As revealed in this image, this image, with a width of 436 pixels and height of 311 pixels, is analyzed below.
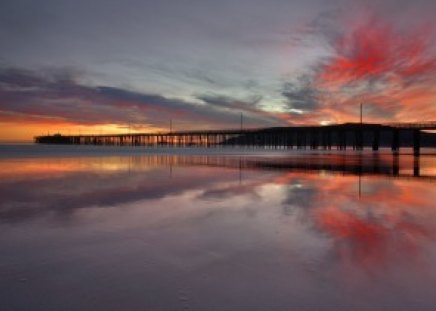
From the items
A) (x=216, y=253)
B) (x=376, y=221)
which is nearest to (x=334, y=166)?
(x=376, y=221)

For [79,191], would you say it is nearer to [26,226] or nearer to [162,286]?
[26,226]

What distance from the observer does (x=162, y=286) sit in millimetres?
3945

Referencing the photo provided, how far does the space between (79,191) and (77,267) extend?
760 centimetres

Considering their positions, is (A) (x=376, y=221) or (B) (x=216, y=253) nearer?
(B) (x=216, y=253)

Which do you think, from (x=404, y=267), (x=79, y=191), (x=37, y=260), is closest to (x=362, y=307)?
(x=404, y=267)

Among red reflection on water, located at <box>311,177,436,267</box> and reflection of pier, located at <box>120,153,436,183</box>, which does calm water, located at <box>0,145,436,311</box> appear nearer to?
red reflection on water, located at <box>311,177,436,267</box>

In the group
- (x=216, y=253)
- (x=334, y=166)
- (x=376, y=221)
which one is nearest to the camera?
(x=216, y=253)

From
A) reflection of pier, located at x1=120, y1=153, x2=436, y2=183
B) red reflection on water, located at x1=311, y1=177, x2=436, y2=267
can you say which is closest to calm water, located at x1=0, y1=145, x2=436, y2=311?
red reflection on water, located at x1=311, y1=177, x2=436, y2=267

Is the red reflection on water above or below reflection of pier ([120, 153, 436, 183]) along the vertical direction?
below

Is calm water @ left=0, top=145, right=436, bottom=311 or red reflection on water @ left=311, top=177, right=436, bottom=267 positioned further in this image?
red reflection on water @ left=311, top=177, right=436, bottom=267

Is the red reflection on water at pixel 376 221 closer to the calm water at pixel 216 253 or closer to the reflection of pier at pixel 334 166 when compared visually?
the calm water at pixel 216 253

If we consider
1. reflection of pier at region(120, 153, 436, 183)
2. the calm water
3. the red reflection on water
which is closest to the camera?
the calm water

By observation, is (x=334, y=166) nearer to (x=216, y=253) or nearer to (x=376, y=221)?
(x=376, y=221)

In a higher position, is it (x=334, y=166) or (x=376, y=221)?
(x=334, y=166)
